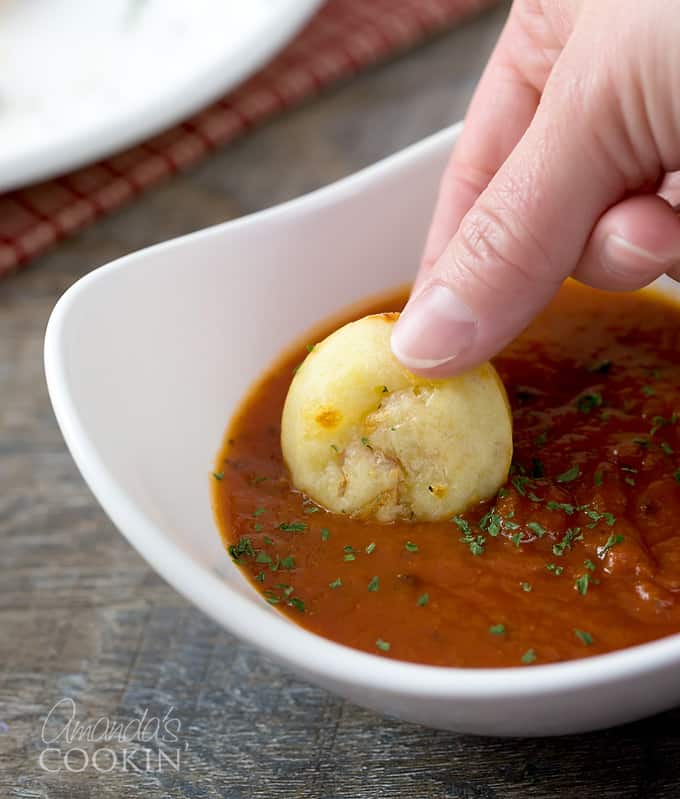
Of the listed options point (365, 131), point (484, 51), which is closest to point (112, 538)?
point (365, 131)

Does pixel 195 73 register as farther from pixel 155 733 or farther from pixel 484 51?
pixel 155 733

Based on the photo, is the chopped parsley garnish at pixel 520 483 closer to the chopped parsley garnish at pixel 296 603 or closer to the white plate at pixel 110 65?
the chopped parsley garnish at pixel 296 603

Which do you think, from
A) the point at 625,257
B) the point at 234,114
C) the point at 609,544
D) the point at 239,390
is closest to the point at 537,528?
the point at 609,544

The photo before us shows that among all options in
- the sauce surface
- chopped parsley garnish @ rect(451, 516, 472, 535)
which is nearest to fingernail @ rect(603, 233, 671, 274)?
the sauce surface

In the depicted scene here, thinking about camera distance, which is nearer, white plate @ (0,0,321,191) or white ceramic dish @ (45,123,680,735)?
white ceramic dish @ (45,123,680,735)

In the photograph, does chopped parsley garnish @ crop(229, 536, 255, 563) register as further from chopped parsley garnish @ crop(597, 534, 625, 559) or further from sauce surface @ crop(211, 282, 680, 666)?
chopped parsley garnish @ crop(597, 534, 625, 559)

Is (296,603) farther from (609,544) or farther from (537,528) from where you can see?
(609,544)

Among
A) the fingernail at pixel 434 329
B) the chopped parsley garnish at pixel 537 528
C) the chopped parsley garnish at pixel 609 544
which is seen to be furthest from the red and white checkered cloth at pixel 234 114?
the chopped parsley garnish at pixel 609 544
